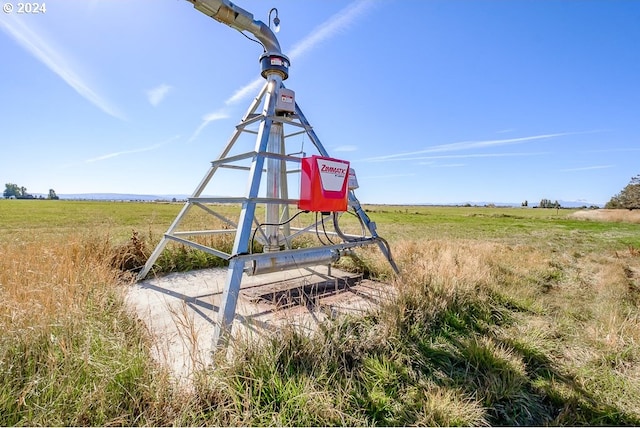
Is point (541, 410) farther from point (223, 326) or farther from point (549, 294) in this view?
point (549, 294)

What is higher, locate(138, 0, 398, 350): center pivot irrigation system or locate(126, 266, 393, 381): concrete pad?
locate(138, 0, 398, 350): center pivot irrigation system

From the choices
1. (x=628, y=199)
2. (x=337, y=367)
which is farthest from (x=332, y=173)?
(x=628, y=199)

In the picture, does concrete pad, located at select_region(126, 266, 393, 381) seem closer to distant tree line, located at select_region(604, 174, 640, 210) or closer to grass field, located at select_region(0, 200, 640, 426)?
grass field, located at select_region(0, 200, 640, 426)

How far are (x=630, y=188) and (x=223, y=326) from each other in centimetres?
7061

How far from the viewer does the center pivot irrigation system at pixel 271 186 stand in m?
3.19

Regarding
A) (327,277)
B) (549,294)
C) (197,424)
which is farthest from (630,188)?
(197,424)

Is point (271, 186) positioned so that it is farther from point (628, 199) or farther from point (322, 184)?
point (628, 199)

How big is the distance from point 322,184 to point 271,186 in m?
1.54

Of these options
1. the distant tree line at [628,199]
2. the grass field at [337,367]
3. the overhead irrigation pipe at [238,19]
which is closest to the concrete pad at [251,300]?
the grass field at [337,367]

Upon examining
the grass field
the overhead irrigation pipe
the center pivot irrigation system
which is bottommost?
the grass field

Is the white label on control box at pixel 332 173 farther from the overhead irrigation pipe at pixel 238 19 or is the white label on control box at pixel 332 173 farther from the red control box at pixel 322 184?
the overhead irrigation pipe at pixel 238 19

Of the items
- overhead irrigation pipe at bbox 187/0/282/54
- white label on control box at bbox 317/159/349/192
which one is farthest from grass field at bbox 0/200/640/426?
overhead irrigation pipe at bbox 187/0/282/54

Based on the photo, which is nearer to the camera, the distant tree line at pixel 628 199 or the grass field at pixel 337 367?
the grass field at pixel 337 367

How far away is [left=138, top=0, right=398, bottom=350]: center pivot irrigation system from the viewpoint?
3186mm
